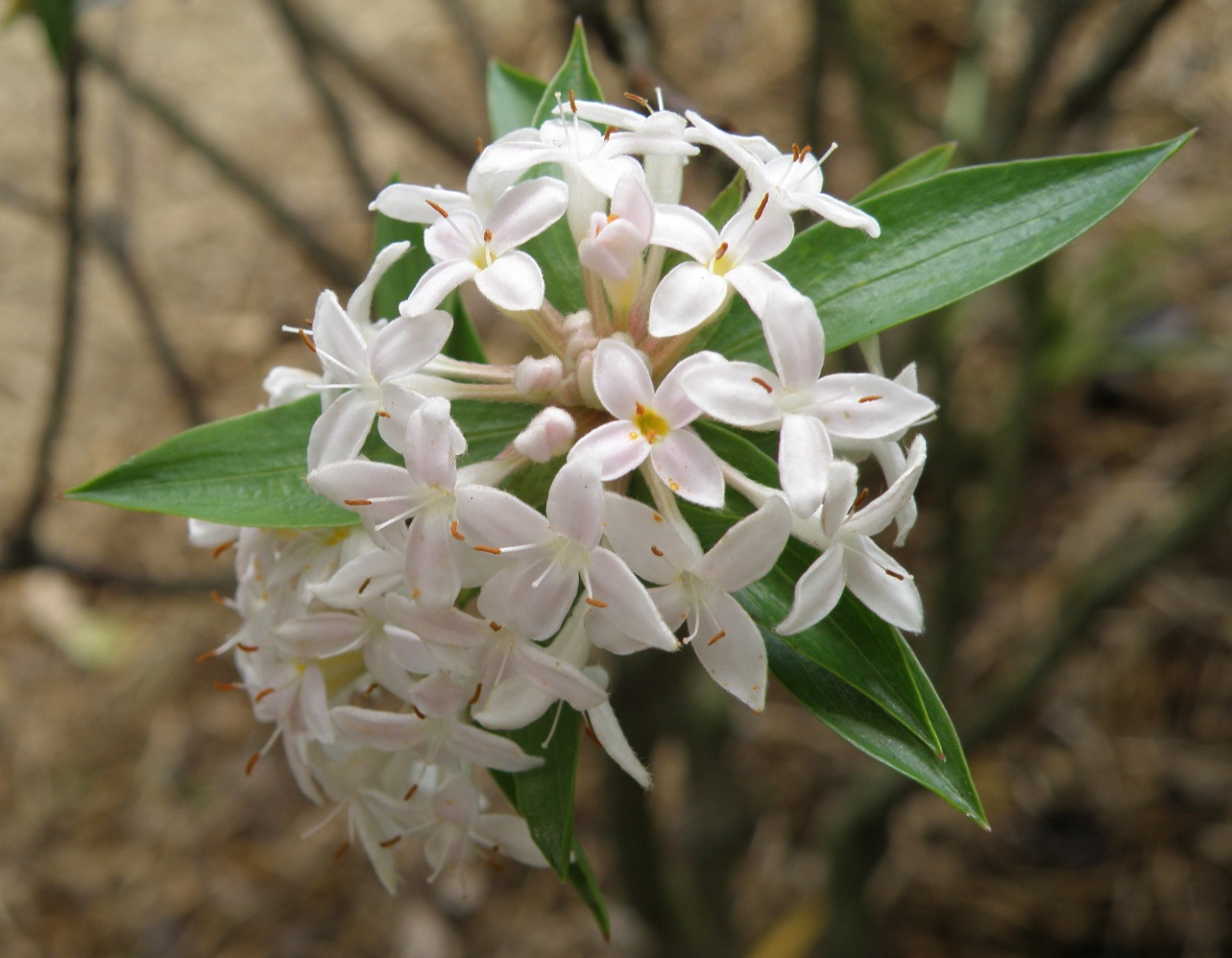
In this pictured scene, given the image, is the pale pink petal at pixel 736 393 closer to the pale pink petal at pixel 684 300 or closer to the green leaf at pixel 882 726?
the pale pink petal at pixel 684 300

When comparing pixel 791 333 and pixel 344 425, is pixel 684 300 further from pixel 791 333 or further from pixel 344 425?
pixel 344 425

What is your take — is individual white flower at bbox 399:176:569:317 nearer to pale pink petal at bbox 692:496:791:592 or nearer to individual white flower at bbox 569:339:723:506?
individual white flower at bbox 569:339:723:506

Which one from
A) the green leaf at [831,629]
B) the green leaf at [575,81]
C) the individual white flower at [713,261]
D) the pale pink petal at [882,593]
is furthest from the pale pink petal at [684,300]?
the green leaf at [575,81]

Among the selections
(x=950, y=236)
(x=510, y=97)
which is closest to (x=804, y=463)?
(x=950, y=236)

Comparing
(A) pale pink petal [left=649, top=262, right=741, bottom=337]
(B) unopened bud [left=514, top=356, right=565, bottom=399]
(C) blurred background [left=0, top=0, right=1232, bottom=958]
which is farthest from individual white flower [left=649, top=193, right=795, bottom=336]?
(C) blurred background [left=0, top=0, right=1232, bottom=958]

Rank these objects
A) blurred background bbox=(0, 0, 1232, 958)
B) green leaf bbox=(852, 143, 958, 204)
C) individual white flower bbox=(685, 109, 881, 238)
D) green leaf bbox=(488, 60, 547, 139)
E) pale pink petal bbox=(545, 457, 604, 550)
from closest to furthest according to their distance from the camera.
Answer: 1. pale pink petal bbox=(545, 457, 604, 550)
2. individual white flower bbox=(685, 109, 881, 238)
3. green leaf bbox=(852, 143, 958, 204)
4. green leaf bbox=(488, 60, 547, 139)
5. blurred background bbox=(0, 0, 1232, 958)

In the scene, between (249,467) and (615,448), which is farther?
(249,467)
